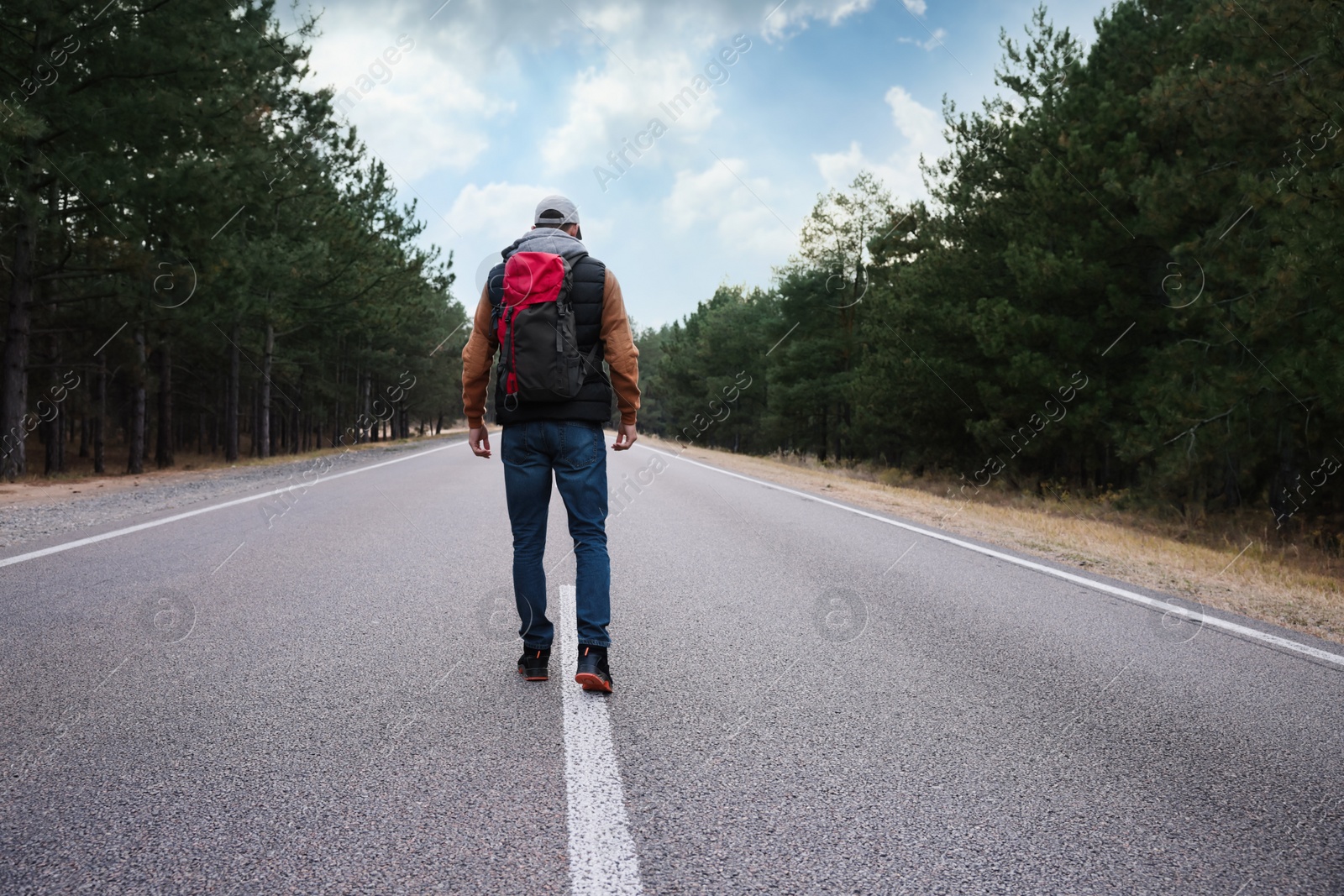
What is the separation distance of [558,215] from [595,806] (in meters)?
2.68

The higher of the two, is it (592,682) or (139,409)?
(139,409)

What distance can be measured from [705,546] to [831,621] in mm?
2931

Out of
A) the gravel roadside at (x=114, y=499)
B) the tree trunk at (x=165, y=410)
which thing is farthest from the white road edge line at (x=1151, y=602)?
the tree trunk at (x=165, y=410)

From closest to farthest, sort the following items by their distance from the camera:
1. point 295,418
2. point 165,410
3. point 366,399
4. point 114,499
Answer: point 114,499
point 165,410
point 295,418
point 366,399

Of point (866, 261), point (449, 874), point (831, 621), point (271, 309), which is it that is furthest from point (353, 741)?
point (866, 261)

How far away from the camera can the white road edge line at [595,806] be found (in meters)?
2.12

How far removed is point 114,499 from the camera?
11.2 metres

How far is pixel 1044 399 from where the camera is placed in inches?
728

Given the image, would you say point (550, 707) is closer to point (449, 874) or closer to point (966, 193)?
point (449, 874)

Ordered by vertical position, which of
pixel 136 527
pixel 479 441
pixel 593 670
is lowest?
pixel 136 527

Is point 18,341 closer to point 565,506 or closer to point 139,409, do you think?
point 139,409

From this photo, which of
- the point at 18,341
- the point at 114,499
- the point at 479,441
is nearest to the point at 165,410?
the point at 18,341

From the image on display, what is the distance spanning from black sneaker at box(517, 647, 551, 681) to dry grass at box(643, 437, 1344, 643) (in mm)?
4860

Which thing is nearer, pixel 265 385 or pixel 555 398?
pixel 555 398
